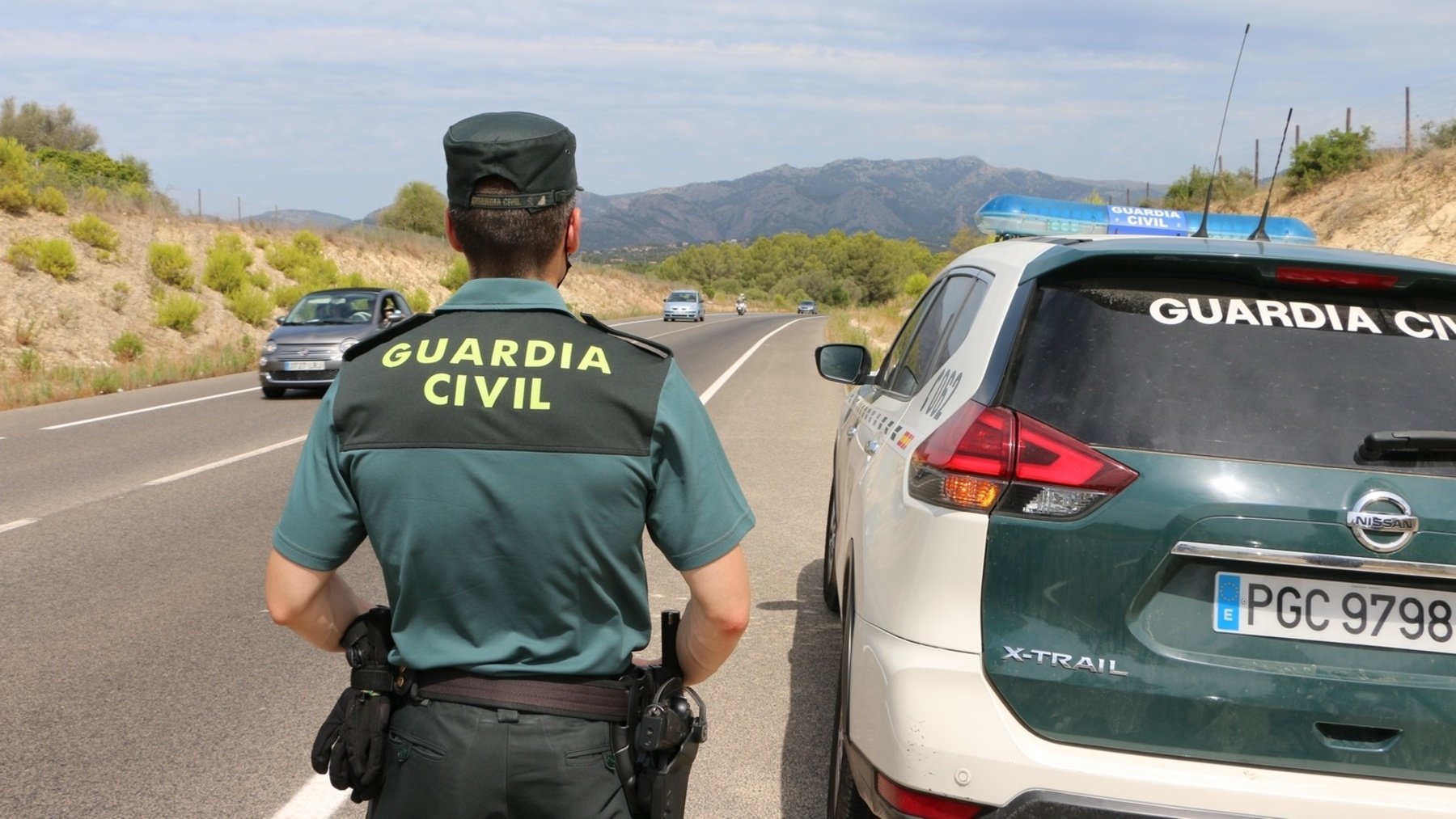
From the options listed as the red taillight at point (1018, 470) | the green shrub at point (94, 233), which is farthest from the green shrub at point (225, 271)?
the red taillight at point (1018, 470)

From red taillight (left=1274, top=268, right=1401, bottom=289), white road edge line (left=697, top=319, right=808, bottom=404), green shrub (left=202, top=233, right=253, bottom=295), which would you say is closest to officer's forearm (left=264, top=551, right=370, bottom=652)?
red taillight (left=1274, top=268, right=1401, bottom=289)

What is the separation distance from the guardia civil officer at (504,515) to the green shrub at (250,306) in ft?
112

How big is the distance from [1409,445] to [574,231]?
6.01 ft

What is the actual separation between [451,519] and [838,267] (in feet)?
494

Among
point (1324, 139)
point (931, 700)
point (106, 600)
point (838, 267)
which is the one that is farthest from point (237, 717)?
point (838, 267)

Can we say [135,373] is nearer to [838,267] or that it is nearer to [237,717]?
[237,717]

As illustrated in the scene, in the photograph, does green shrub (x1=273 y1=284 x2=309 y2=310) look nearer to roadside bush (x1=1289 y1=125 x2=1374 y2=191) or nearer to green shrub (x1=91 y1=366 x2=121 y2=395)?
green shrub (x1=91 y1=366 x2=121 y2=395)

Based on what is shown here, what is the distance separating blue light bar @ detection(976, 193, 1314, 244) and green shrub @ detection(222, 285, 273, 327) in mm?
30743

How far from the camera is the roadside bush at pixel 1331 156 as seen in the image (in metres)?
33.9

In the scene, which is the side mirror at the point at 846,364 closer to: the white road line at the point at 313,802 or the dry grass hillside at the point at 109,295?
the white road line at the point at 313,802

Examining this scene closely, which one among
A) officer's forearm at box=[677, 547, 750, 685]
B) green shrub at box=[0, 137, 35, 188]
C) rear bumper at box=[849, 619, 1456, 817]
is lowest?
rear bumper at box=[849, 619, 1456, 817]

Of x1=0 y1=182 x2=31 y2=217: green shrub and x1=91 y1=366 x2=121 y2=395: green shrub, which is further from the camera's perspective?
x1=0 y1=182 x2=31 y2=217: green shrub

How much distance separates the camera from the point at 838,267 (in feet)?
495

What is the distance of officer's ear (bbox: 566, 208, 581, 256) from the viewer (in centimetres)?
213
